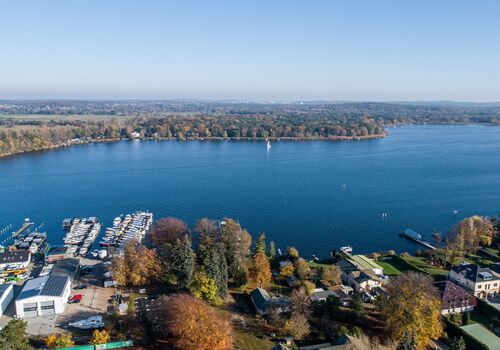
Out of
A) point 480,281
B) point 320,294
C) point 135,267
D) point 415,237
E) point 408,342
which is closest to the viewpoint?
point 408,342

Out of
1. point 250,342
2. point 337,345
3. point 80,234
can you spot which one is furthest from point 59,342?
point 80,234

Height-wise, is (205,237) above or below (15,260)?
above

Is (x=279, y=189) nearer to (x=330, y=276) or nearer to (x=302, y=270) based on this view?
(x=302, y=270)

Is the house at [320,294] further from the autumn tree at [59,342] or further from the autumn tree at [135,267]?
the autumn tree at [59,342]

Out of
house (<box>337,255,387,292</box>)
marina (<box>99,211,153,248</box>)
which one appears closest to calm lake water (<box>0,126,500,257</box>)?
marina (<box>99,211,153,248</box>)

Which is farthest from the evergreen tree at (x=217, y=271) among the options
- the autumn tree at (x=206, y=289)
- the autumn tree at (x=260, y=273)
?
the autumn tree at (x=260, y=273)

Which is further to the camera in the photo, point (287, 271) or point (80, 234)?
point (80, 234)
